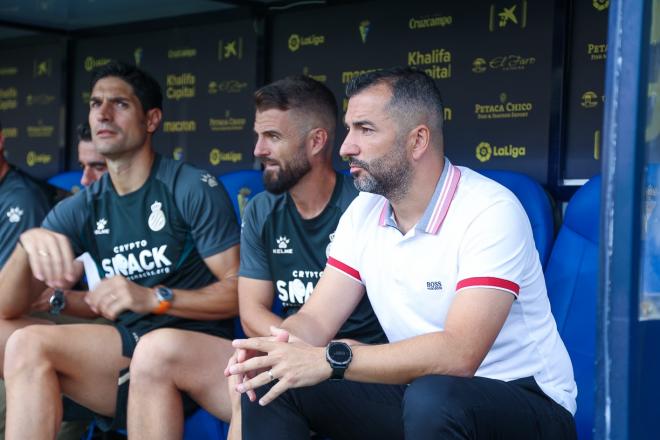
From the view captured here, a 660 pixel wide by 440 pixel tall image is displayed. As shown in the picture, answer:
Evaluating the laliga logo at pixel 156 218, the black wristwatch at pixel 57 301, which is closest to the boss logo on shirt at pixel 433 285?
the laliga logo at pixel 156 218

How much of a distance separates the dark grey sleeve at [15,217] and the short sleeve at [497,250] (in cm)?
183

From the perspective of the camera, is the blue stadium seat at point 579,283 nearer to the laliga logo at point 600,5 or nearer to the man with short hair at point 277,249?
the man with short hair at point 277,249

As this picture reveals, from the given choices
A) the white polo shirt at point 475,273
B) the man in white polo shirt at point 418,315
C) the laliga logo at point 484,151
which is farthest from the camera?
the laliga logo at point 484,151

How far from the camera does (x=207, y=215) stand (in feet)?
10.2

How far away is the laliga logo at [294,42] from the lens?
14.5 feet

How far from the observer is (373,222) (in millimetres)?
2547

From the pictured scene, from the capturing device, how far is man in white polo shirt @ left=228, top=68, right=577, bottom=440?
2090 mm

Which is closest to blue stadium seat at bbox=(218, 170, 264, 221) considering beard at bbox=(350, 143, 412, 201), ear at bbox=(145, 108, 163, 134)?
ear at bbox=(145, 108, 163, 134)

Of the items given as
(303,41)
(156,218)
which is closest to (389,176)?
(156,218)

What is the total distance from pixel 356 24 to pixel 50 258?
185 centimetres

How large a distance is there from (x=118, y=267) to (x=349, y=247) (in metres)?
1.00

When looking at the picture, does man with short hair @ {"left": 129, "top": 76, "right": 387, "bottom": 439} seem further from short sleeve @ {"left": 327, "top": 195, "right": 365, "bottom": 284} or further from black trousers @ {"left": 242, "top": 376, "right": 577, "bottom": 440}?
black trousers @ {"left": 242, "top": 376, "right": 577, "bottom": 440}

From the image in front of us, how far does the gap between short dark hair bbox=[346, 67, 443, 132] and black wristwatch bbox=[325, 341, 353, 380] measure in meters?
0.65

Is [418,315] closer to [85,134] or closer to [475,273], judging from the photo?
[475,273]
